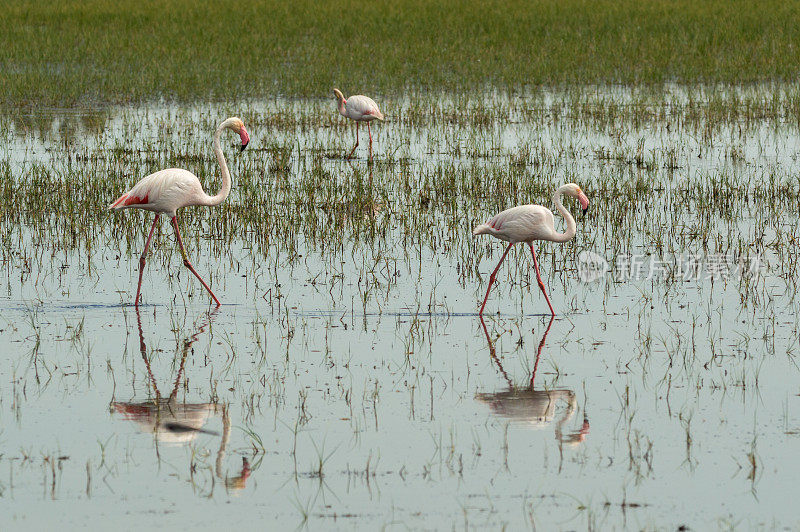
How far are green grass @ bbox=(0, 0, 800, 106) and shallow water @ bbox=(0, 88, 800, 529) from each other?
8062mm

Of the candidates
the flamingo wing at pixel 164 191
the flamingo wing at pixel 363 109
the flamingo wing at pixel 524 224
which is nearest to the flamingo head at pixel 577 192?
the flamingo wing at pixel 524 224

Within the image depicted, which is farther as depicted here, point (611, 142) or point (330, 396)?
point (611, 142)

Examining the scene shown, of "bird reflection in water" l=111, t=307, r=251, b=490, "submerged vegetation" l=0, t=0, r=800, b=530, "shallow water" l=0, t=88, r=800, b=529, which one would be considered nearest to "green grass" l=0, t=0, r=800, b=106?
"submerged vegetation" l=0, t=0, r=800, b=530

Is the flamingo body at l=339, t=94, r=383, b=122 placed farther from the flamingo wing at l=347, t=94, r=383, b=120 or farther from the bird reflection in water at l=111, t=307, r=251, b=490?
the bird reflection in water at l=111, t=307, r=251, b=490

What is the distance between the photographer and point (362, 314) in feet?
28.9

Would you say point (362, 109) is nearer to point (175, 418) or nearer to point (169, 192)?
point (169, 192)

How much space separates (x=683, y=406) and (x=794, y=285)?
321 cm

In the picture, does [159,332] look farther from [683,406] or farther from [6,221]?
[6,221]

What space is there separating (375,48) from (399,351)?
20.5m

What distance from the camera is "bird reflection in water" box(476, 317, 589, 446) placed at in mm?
6188

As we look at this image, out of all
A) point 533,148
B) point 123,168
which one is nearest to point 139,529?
point 123,168

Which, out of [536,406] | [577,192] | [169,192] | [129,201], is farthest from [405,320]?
[129,201]

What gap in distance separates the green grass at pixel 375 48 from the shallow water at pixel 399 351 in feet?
26.5

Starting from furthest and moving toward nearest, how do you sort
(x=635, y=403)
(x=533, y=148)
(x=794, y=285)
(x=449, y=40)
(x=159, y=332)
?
(x=449, y=40), (x=533, y=148), (x=794, y=285), (x=159, y=332), (x=635, y=403)
